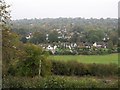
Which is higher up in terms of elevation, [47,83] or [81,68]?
[47,83]

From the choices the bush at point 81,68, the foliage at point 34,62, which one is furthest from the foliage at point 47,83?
the bush at point 81,68

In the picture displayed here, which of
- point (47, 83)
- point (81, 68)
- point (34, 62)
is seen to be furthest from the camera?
point (81, 68)

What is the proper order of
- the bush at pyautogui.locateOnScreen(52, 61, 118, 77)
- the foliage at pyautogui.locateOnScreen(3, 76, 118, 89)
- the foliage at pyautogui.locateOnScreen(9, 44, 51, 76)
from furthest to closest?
the bush at pyautogui.locateOnScreen(52, 61, 118, 77), the foliage at pyautogui.locateOnScreen(9, 44, 51, 76), the foliage at pyautogui.locateOnScreen(3, 76, 118, 89)

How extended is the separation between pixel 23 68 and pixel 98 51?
1702 cm

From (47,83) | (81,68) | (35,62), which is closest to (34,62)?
(35,62)

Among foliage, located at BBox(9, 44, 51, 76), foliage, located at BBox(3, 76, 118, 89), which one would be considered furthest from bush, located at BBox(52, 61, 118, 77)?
foliage, located at BBox(3, 76, 118, 89)

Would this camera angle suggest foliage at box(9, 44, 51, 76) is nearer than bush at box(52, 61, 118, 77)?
Yes

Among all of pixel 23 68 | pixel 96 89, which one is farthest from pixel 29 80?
pixel 23 68

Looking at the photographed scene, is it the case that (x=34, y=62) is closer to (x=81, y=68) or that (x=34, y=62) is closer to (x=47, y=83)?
(x=81, y=68)

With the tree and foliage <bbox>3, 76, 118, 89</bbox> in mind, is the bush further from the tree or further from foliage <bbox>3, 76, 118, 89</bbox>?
Answer: foliage <bbox>3, 76, 118, 89</bbox>

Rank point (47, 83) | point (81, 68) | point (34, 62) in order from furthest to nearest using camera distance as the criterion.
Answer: point (81, 68) → point (34, 62) → point (47, 83)

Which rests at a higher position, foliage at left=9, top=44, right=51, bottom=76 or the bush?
foliage at left=9, top=44, right=51, bottom=76

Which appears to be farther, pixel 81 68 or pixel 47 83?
pixel 81 68

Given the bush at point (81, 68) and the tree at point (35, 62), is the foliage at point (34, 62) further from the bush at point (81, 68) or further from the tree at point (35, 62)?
the bush at point (81, 68)
